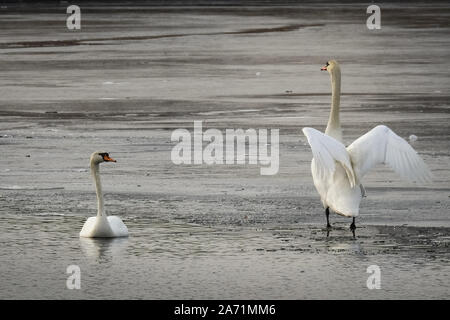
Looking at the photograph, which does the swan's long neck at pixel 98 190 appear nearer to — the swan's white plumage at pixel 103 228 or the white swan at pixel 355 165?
the swan's white plumage at pixel 103 228

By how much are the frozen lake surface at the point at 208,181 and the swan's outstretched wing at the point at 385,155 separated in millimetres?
420

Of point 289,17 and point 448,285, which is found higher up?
point 289,17

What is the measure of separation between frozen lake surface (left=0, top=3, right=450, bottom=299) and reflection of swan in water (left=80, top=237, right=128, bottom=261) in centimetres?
2

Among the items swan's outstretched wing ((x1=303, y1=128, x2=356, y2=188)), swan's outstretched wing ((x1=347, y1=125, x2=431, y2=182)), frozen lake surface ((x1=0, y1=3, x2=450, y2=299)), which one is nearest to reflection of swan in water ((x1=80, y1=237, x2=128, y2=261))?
frozen lake surface ((x1=0, y1=3, x2=450, y2=299))

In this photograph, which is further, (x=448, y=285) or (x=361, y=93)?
(x=361, y=93)

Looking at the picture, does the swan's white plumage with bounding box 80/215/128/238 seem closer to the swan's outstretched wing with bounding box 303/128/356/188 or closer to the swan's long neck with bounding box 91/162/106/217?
the swan's long neck with bounding box 91/162/106/217

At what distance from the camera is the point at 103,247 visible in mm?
10430

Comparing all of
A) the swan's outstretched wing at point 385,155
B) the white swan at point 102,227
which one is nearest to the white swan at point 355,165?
the swan's outstretched wing at point 385,155

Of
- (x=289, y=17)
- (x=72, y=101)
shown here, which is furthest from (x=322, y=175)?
(x=289, y=17)

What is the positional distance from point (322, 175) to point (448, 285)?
8.78ft

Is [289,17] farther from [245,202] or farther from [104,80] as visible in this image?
[245,202]

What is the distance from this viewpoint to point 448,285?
29.2ft

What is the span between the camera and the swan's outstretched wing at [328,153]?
34.8 feet

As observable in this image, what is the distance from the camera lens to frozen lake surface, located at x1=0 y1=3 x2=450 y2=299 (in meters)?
9.32
